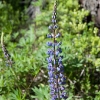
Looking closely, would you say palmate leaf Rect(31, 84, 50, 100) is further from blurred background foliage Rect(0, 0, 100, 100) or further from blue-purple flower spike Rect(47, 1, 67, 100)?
blue-purple flower spike Rect(47, 1, 67, 100)

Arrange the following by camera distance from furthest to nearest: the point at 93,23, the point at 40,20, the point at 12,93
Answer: the point at 40,20
the point at 93,23
the point at 12,93

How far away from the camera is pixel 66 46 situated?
3.77 metres

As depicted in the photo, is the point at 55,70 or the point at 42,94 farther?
the point at 42,94

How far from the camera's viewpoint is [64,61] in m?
3.67

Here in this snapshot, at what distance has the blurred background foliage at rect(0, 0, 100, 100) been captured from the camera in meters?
3.57

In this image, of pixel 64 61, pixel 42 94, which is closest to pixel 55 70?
pixel 42 94

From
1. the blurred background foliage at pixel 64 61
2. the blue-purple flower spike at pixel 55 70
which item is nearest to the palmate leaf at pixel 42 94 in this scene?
the blurred background foliage at pixel 64 61

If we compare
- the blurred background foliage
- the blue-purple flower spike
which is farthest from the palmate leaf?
the blue-purple flower spike

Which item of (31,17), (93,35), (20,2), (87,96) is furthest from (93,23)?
(20,2)

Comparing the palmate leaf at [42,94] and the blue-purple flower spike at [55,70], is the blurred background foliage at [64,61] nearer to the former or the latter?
the palmate leaf at [42,94]

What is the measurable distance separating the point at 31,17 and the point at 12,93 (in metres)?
2.67

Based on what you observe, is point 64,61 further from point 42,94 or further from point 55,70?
point 55,70

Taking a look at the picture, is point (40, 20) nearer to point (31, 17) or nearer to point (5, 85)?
point (31, 17)

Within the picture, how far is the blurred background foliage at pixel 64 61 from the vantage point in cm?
357
